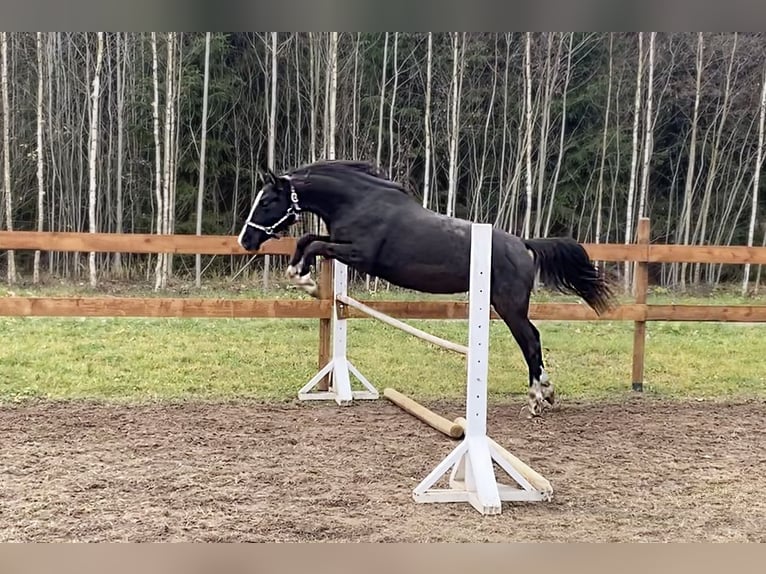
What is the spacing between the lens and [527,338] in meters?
4.37

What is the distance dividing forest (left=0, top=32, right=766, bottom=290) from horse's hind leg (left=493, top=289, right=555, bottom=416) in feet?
21.9

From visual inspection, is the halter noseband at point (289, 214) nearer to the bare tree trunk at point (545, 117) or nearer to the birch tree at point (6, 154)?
the birch tree at point (6, 154)

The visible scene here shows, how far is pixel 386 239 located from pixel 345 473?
57.5 inches

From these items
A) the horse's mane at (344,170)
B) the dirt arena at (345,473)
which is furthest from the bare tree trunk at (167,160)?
the horse's mane at (344,170)

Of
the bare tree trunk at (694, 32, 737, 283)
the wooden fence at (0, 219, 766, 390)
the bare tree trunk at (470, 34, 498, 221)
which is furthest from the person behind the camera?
the bare tree trunk at (694, 32, 737, 283)

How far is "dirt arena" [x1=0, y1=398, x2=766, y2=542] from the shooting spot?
272 cm

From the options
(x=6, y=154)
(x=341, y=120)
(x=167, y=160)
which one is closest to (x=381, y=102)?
(x=341, y=120)

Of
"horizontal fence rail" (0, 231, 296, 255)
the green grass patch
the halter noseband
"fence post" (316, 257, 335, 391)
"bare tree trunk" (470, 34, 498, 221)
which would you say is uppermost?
"bare tree trunk" (470, 34, 498, 221)

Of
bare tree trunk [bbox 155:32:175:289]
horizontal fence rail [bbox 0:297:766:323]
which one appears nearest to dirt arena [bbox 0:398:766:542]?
horizontal fence rail [bbox 0:297:766:323]

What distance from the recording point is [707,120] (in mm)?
13883

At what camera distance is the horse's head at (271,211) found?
14.0 feet

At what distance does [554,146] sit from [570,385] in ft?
28.4

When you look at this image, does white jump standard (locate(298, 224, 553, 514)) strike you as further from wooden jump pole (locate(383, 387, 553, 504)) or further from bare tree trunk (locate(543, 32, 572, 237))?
bare tree trunk (locate(543, 32, 572, 237))
